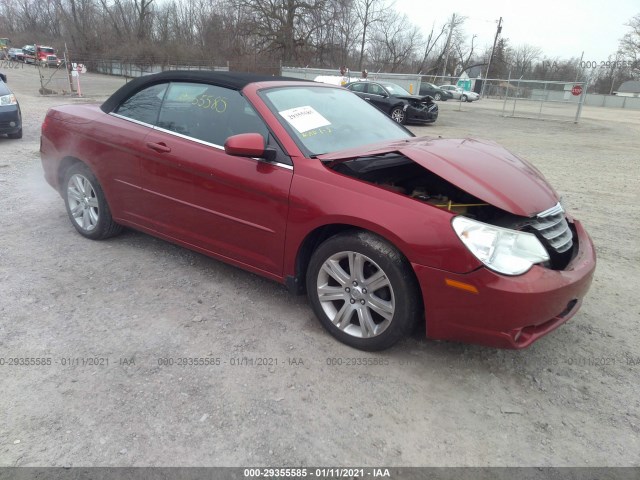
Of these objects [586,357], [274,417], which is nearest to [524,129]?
[586,357]

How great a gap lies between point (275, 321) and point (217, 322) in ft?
1.31

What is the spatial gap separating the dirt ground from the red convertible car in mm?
318

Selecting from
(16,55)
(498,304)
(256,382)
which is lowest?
(256,382)

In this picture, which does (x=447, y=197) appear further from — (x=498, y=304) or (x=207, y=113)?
(x=207, y=113)

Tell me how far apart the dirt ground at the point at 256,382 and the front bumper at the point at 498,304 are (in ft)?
1.15

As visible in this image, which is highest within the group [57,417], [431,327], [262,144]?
[262,144]

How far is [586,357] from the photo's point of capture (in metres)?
2.87

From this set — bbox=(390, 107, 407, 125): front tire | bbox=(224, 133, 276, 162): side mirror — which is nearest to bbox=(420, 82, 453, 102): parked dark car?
bbox=(390, 107, 407, 125): front tire

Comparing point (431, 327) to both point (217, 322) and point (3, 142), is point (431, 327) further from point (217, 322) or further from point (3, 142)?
point (3, 142)

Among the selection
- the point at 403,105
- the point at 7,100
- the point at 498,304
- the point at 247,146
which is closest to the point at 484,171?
the point at 498,304

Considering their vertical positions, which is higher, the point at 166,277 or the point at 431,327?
the point at 431,327

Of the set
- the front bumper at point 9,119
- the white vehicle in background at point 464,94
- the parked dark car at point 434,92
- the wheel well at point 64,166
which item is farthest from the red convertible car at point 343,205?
the white vehicle in background at point 464,94

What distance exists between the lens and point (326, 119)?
343 centimetres

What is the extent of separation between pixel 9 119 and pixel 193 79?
7.43 metres
